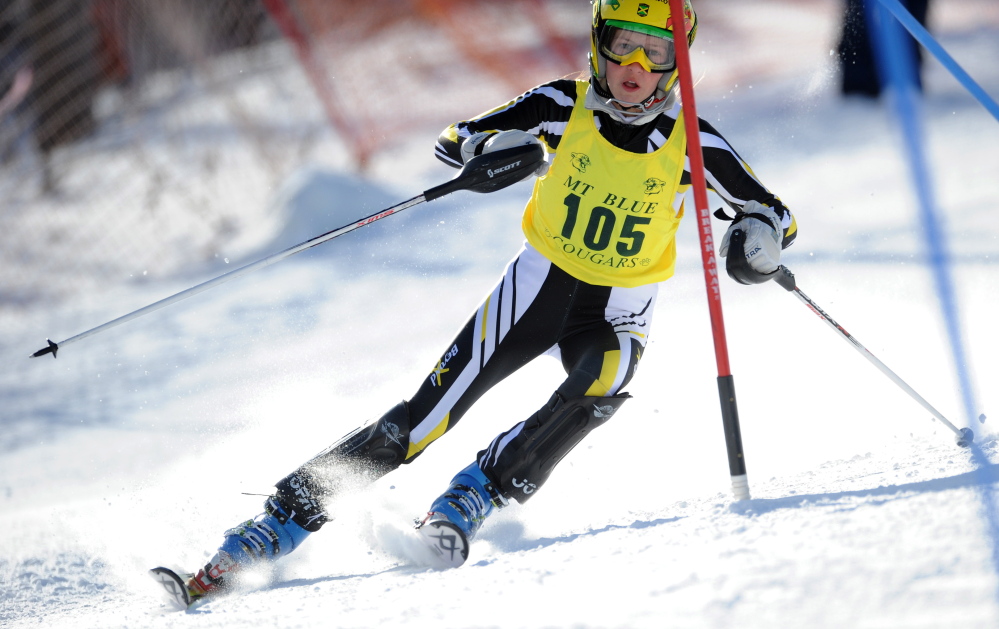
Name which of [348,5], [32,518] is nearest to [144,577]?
[32,518]

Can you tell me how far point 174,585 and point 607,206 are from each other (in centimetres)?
155

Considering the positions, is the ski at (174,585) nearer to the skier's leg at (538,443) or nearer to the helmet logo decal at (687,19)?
the skier's leg at (538,443)

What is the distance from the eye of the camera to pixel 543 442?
2.44m

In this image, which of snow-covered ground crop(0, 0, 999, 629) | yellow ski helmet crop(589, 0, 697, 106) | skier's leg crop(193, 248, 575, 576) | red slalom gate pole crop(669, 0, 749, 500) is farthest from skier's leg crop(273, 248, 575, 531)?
yellow ski helmet crop(589, 0, 697, 106)

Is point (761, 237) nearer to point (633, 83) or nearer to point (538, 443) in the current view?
point (633, 83)

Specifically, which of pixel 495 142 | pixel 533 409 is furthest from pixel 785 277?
pixel 533 409

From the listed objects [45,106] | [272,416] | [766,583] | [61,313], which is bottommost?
[766,583]

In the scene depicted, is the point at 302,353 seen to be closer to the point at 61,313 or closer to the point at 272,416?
the point at 272,416

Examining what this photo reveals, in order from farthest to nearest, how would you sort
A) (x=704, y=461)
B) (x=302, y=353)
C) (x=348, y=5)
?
(x=348, y=5) → (x=302, y=353) → (x=704, y=461)

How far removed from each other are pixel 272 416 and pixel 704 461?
6.11 ft

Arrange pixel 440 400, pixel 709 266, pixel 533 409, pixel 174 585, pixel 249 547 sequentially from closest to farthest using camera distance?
pixel 709 266
pixel 174 585
pixel 249 547
pixel 440 400
pixel 533 409

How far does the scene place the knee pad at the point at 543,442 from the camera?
8.00ft

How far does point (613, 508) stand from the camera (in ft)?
9.12

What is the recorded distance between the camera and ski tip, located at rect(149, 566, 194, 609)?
236 centimetres
